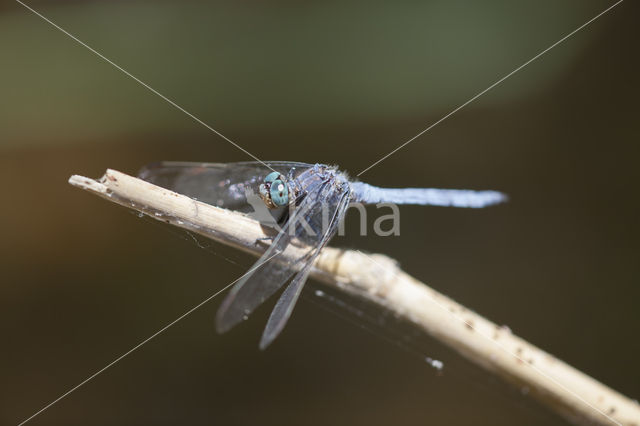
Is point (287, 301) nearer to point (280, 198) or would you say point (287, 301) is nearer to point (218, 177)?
point (280, 198)

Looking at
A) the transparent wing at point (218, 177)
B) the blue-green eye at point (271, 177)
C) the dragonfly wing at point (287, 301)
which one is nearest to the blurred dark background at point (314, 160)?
the transparent wing at point (218, 177)

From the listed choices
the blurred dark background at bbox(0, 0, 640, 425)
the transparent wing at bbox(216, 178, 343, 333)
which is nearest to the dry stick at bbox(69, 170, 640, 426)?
the transparent wing at bbox(216, 178, 343, 333)

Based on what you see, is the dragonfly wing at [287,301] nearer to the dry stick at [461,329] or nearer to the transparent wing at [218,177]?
the dry stick at [461,329]

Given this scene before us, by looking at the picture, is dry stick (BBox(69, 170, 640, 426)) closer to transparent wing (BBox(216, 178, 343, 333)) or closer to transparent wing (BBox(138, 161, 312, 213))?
transparent wing (BBox(216, 178, 343, 333))

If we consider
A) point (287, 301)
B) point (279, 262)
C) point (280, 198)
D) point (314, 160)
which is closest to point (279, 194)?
point (280, 198)

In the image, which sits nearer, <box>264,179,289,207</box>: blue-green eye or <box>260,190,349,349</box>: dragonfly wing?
<box>260,190,349,349</box>: dragonfly wing

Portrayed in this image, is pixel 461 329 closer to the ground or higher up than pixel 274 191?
closer to the ground
